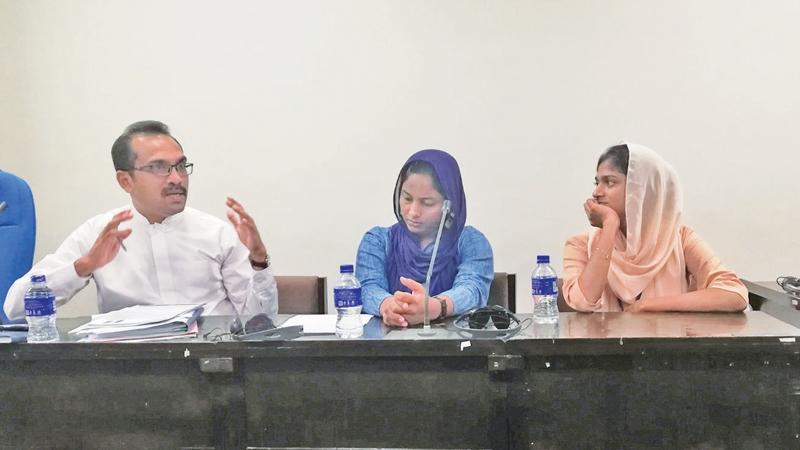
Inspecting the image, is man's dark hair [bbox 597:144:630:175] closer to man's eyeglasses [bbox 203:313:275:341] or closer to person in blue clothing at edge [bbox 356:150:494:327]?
person in blue clothing at edge [bbox 356:150:494:327]

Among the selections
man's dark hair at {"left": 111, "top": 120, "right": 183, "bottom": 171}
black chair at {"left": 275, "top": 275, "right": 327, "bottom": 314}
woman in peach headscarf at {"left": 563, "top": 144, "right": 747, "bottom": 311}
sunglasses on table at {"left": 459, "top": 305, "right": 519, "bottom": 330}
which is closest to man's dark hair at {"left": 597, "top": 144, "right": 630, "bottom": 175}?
woman in peach headscarf at {"left": 563, "top": 144, "right": 747, "bottom": 311}

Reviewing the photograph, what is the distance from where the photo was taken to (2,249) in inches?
77.9

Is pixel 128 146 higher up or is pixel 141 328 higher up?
pixel 128 146

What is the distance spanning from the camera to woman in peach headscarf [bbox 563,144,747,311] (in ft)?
5.58

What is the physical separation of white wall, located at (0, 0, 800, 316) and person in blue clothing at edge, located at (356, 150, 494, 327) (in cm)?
77

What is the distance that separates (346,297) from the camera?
1.43 metres

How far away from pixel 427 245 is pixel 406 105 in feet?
3.09

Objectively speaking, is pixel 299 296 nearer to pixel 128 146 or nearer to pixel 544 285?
pixel 128 146

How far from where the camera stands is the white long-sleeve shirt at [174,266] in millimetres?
1902

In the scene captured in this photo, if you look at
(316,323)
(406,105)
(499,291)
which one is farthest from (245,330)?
(406,105)

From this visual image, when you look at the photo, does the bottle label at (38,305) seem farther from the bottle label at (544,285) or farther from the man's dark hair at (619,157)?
the man's dark hair at (619,157)

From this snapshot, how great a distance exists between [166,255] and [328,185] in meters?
0.85

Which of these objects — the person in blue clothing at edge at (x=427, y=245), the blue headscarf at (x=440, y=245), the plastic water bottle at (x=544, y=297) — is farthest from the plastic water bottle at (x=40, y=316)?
the plastic water bottle at (x=544, y=297)

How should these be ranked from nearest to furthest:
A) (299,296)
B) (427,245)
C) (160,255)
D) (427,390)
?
1. (427,390)
2. (427,245)
3. (160,255)
4. (299,296)
